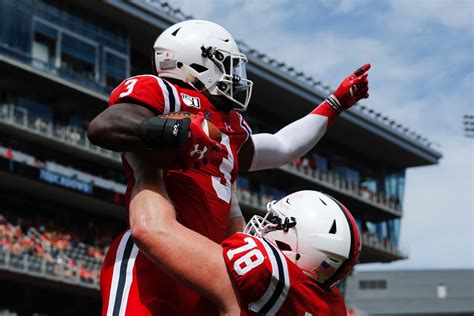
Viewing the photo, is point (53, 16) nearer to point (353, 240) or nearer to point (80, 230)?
point (80, 230)

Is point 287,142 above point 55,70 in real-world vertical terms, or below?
below

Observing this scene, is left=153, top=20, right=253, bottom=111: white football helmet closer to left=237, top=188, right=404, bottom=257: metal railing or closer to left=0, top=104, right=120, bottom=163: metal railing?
left=0, top=104, right=120, bottom=163: metal railing

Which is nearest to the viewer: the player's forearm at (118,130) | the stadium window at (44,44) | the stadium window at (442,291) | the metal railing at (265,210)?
the player's forearm at (118,130)

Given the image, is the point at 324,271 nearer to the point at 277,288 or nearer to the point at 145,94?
the point at 277,288

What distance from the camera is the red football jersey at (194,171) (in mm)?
4430

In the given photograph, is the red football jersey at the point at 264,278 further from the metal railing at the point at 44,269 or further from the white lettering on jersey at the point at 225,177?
the metal railing at the point at 44,269

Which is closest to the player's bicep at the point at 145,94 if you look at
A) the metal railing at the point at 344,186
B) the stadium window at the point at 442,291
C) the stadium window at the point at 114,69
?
the stadium window at the point at 114,69

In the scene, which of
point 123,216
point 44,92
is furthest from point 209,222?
point 123,216

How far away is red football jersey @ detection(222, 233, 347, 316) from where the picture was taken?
3.99m

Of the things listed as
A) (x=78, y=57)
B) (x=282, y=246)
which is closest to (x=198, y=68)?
(x=282, y=246)

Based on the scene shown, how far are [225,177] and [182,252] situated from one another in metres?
0.85

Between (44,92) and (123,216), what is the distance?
703cm

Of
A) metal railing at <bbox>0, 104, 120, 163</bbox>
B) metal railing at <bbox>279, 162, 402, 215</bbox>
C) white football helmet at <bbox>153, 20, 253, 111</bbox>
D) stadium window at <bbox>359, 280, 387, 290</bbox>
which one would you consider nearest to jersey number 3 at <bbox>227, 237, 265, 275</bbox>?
white football helmet at <bbox>153, 20, 253, 111</bbox>

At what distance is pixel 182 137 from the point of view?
4.07 m
